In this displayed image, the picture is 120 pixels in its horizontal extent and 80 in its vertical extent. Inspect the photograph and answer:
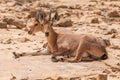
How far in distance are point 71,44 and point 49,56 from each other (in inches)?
22.6

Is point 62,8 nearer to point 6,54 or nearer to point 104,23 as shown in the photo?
point 104,23

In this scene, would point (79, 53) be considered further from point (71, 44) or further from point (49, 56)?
point (49, 56)

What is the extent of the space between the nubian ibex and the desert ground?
18 cm

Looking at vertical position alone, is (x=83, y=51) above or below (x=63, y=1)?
above

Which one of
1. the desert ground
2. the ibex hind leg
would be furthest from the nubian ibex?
the desert ground

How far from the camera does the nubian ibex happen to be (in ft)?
30.9

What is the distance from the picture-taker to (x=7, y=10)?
19.3 m

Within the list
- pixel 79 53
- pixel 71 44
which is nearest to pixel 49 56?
pixel 71 44

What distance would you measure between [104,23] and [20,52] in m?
6.16

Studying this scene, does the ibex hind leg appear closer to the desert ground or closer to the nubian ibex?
the nubian ibex

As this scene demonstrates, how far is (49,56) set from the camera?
10.0 metres

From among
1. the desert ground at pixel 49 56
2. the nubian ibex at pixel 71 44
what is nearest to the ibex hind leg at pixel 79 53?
the nubian ibex at pixel 71 44

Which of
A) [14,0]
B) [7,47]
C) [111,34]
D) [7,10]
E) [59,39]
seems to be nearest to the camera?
[59,39]

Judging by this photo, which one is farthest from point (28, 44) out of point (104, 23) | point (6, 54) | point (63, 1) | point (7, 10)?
point (63, 1)
